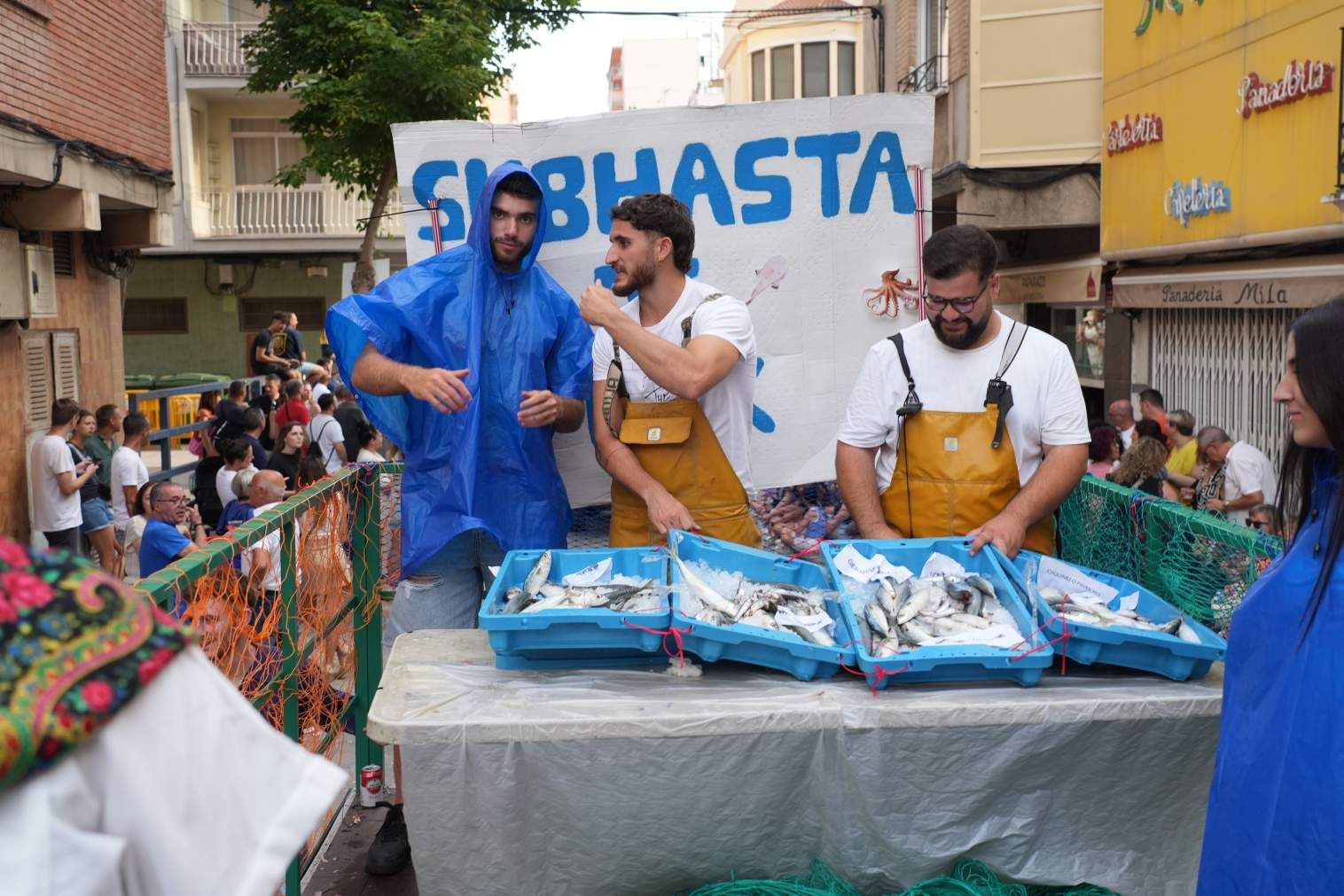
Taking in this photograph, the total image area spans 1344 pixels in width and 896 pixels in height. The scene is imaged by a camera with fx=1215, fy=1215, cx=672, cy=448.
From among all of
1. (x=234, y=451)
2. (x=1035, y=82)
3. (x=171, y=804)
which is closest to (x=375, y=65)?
(x=1035, y=82)

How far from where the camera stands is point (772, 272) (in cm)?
507

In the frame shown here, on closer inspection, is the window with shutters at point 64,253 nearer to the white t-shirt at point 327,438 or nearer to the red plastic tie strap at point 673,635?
the white t-shirt at point 327,438

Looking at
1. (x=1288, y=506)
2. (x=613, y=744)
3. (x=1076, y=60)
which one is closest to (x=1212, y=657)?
(x=1288, y=506)

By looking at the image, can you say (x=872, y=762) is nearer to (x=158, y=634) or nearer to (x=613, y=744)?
(x=613, y=744)

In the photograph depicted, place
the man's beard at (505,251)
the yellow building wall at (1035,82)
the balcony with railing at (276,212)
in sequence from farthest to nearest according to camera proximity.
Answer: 1. the balcony with railing at (276,212)
2. the yellow building wall at (1035,82)
3. the man's beard at (505,251)

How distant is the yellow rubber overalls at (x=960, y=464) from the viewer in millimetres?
3682

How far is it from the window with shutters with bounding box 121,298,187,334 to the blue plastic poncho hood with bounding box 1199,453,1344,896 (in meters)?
29.9

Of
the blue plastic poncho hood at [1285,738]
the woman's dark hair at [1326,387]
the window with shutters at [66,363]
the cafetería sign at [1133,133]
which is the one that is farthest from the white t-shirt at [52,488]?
the cafetería sign at [1133,133]

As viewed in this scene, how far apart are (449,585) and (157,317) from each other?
91.7ft

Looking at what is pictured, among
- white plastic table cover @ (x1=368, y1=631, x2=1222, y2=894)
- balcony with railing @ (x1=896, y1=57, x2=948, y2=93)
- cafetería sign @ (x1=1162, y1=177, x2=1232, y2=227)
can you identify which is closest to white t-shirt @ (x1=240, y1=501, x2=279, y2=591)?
white plastic table cover @ (x1=368, y1=631, x2=1222, y2=894)

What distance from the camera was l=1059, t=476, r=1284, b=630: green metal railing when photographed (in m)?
3.35

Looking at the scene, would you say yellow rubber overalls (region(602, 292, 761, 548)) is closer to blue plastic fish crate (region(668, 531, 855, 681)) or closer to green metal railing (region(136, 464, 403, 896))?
blue plastic fish crate (region(668, 531, 855, 681))

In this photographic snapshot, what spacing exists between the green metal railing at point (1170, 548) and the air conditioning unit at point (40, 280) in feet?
33.5

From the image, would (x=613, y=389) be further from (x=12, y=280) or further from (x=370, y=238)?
(x=370, y=238)
